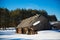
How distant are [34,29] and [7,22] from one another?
0.79 metres

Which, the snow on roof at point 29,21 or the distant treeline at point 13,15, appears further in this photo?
the snow on roof at point 29,21

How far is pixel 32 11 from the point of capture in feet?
9.61

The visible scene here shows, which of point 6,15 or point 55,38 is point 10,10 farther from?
point 55,38

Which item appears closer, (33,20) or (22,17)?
(22,17)

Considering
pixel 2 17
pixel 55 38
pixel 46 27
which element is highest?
pixel 2 17

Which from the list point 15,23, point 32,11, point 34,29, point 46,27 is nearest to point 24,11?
point 32,11

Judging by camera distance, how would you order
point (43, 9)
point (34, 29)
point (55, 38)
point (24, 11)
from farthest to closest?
1. point (34, 29)
2. point (24, 11)
3. point (43, 9)
4. point (55, 38)

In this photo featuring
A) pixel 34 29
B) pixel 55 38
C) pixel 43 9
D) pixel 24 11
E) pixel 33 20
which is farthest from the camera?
pixel 33 20

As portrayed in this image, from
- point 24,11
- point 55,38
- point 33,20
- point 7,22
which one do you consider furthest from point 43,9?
point 33,20

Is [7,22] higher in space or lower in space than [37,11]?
lower

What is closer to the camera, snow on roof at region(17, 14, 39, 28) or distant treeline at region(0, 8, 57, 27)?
distant treeline at region(0, 8, 57, 27)

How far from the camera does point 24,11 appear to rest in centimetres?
291

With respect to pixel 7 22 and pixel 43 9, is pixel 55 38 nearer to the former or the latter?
pixel 43 9

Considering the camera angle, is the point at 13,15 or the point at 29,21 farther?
the point at 29,21
